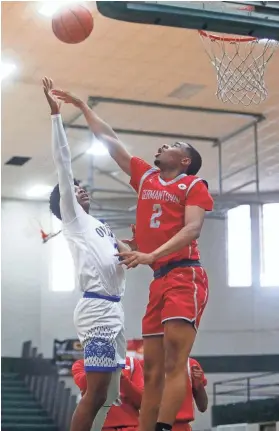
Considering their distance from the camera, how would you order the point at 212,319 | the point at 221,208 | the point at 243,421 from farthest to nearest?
the point at 212,319 → the point at 243,421 → the point at 221,208

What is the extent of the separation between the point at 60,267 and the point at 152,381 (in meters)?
13.7

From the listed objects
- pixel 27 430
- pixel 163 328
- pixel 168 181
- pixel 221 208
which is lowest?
pixel 27 430

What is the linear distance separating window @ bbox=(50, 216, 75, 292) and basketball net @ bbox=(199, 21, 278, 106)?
9134 millimetres

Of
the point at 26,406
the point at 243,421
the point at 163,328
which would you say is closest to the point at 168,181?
the point at 163,328

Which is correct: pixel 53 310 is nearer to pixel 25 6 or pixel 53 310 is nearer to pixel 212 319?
pixel 212 319

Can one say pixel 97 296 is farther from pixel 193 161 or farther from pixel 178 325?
pixel 193 161

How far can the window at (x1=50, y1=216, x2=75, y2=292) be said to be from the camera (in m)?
17.7

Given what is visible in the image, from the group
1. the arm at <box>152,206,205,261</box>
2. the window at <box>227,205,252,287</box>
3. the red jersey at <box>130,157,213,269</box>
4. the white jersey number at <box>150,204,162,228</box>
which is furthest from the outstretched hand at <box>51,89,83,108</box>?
the window at <box>227,205,252,287</box>

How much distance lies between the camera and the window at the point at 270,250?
17.0 meters

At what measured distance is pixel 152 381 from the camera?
4238 millimetres

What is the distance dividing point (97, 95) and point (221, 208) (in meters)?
2.68

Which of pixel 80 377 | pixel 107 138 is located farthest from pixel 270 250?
pixel 107 138

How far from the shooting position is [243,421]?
1408 centimetres

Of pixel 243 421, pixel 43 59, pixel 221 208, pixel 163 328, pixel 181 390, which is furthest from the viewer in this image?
pixel 243 421
